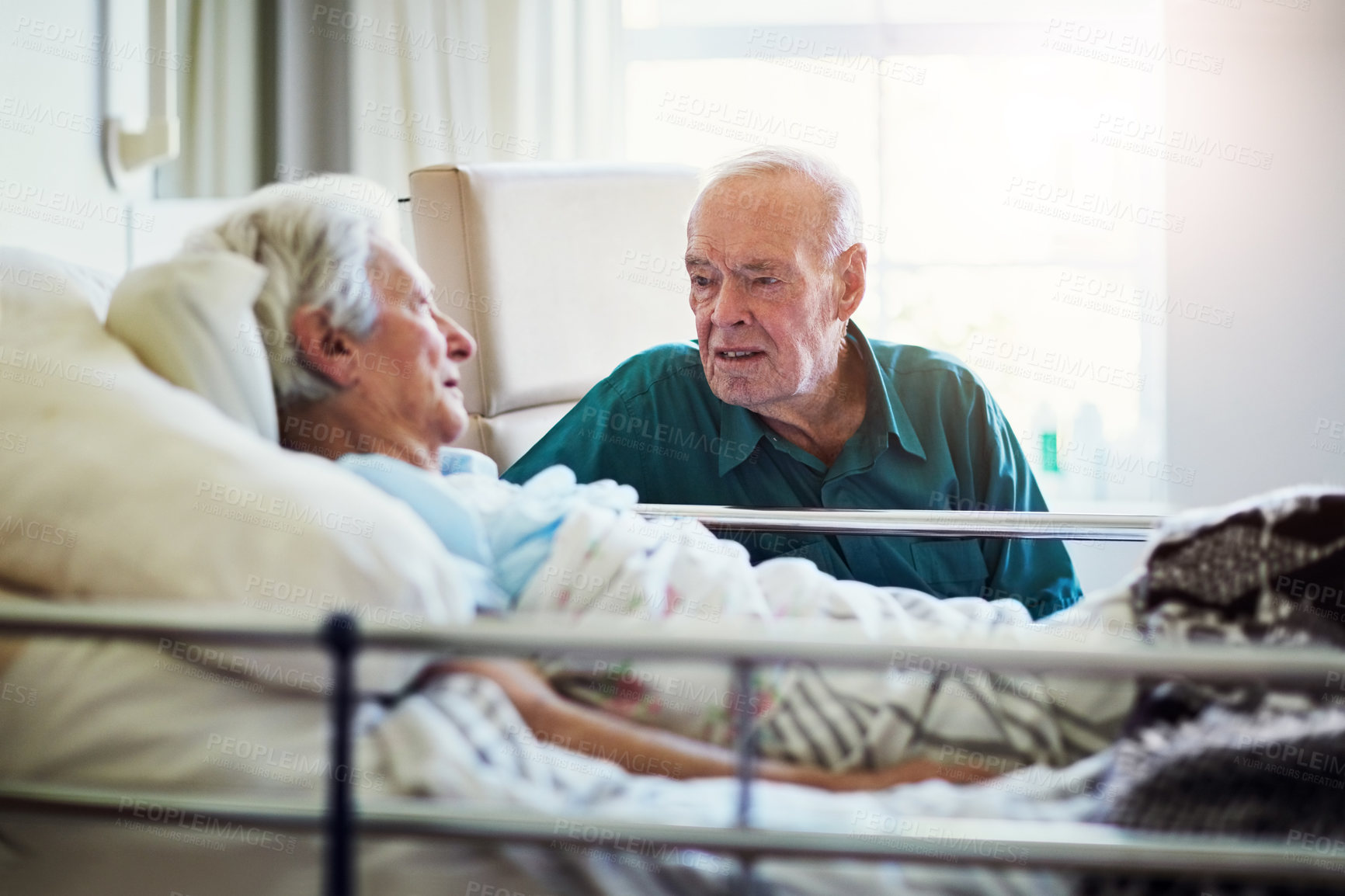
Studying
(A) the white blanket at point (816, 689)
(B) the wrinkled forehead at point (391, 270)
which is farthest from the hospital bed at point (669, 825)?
(B) the wrinkled forehead at point (391, 270)

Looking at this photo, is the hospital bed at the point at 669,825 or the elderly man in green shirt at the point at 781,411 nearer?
the hospital bed at the point at 669,825

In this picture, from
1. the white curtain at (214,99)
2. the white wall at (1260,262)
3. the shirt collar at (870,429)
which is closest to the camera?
the shirt collar at (870,429)

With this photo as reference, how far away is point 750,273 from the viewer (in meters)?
1.56

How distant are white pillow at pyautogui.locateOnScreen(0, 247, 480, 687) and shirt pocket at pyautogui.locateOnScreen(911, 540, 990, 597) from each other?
84 centimetres

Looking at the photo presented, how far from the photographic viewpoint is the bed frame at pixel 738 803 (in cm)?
53

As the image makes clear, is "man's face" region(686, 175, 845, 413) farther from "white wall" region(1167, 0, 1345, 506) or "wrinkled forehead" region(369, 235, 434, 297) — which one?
"white wall" region(1167, 0, 1345, 506)

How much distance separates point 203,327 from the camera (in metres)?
0.81

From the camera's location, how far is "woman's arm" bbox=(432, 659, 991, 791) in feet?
2.39

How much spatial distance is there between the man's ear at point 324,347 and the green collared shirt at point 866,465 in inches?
26.6

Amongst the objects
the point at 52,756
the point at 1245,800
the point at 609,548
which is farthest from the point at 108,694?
the point at 1245,800

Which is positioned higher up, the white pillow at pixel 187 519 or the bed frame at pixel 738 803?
the white pillow at pixel 187 519

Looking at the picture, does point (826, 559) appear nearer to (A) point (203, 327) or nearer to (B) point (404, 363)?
(B) point (404, 363)

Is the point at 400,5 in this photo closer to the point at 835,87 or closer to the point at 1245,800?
the point at 835,87

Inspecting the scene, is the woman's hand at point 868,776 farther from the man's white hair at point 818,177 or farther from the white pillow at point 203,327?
the man's white hair at point 818,177
